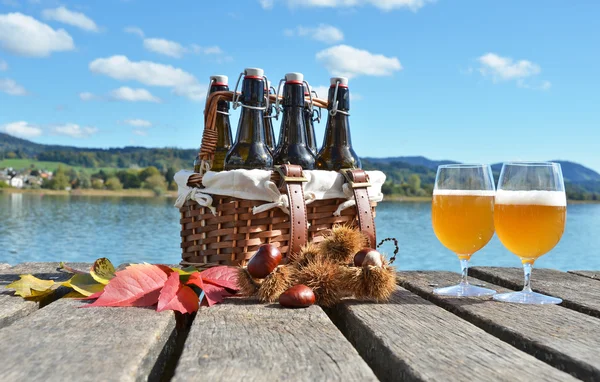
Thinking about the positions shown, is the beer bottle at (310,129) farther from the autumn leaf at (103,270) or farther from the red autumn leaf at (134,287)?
the red autumn leaf at (134,287)

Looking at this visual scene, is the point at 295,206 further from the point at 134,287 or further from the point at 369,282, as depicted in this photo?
the point at 134,287

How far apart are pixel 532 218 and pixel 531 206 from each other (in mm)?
40

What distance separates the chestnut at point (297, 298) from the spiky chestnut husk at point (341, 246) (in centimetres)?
37

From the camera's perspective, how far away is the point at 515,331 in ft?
4.68

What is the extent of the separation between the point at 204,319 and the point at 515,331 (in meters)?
0.77

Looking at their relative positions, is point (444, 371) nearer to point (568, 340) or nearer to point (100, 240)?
point (568, 340)

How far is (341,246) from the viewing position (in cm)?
205

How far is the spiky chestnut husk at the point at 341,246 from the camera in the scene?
205cm

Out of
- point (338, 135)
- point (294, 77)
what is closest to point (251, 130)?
point (294, 77)

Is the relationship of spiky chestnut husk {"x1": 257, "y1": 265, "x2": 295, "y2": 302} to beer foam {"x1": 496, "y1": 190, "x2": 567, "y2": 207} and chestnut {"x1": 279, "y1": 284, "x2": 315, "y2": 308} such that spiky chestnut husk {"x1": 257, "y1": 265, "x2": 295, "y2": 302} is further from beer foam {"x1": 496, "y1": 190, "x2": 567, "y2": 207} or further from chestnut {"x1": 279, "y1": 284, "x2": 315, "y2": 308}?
beer foam {"x1": 496, "y1": 190, "x2": 567, "y2": 207}

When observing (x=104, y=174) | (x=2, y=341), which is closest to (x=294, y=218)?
(x=2, y=341)

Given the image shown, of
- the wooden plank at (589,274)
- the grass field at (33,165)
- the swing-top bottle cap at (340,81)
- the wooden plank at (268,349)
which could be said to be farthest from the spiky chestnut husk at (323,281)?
the grass field at (33,165)

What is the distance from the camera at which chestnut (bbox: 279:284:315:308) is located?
1.66 meters

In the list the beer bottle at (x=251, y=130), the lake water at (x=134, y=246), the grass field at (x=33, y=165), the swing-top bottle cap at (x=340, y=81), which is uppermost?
the swing-top bottle cap at (x=340, y=81)
